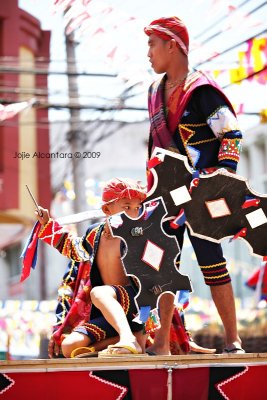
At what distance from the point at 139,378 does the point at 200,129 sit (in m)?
1.57

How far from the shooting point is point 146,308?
5.29m

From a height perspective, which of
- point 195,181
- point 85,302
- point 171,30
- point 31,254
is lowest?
point 85,302

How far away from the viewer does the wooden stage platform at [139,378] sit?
4773 mm

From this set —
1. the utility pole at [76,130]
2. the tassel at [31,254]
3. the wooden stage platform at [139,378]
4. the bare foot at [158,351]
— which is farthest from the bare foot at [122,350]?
the utility pole at [76,130]

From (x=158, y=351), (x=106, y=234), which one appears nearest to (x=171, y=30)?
(x=106, y=234)

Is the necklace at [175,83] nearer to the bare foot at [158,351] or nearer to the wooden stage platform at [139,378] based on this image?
the bare foot at [158,351]

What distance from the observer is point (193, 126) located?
5.82 metres

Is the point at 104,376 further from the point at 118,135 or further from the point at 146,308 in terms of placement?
the point at 118,135

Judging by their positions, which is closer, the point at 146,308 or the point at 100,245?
the point at 146,308

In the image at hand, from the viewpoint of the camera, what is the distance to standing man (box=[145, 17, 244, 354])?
18.6 feet

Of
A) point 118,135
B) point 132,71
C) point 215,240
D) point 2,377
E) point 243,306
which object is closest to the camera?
point 2,377

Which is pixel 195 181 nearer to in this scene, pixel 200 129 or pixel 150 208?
pixel 150 208

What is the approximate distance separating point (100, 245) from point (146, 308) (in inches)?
26.8

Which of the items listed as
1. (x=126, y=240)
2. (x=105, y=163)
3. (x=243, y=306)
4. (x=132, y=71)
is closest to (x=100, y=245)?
(x=126, y=240)
